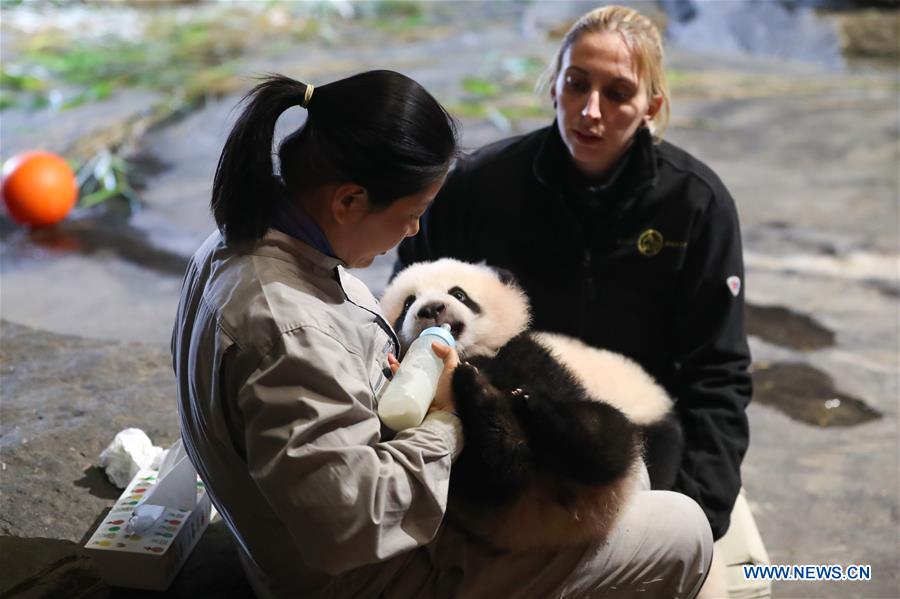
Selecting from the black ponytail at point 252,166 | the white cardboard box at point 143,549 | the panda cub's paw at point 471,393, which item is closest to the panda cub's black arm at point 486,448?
the panda cub's paw at point 471,393

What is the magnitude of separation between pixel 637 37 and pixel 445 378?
1232 millimetres

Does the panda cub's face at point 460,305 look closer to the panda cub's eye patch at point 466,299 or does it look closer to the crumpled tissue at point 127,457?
the panda cub's eye patch at point 466,299

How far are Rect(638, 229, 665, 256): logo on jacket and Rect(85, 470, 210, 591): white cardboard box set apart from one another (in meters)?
1.36

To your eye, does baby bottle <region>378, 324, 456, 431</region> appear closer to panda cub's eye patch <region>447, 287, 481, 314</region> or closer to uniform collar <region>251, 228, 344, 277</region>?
uniform collar <region>251, 228, 344, 277</region>

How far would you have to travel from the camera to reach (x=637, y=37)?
2490 millimetres

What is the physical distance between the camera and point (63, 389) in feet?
9.32

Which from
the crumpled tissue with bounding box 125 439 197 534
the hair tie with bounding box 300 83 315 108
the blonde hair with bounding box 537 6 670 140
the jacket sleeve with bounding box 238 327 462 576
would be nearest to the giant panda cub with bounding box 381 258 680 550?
the jacket sleeve with bounding box 238 327 462 576

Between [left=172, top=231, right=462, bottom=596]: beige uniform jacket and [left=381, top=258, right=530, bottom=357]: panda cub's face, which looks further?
[left=381, top=258, right=530, bottom=357]: panda cub's face

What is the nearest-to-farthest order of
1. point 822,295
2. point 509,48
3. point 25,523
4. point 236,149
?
point 236,149 → point 25,523 → point 822,295 → point 509,48

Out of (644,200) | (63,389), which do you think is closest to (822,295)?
(644,200)

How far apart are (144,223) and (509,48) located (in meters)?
4.41

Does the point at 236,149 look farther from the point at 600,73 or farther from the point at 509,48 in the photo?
the point at 509,48

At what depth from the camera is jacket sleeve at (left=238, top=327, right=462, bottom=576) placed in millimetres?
1379

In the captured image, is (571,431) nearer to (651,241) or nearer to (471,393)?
(471,393)
